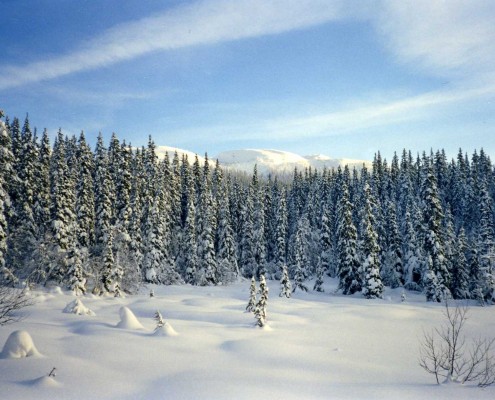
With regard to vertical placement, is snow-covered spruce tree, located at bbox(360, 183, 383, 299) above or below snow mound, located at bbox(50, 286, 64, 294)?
above

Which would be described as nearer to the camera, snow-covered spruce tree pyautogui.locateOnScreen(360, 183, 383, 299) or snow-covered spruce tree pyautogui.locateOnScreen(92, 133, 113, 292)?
snow-covered spruce tree pyautogui.locateOnScreen(92, 133, 113, 292)

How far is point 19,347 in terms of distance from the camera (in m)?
13.8

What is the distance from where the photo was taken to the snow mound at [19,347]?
13570 millimetres

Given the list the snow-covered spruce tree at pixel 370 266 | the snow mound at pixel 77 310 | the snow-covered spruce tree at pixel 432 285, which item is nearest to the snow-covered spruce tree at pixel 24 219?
the snow mound at pixel 77 310

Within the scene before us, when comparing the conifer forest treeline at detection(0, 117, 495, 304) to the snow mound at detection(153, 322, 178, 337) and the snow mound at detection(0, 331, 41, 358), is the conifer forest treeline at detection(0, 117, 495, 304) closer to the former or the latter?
the snow mound at detection(153, 322, 178, 337)

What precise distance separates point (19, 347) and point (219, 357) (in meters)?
8.15

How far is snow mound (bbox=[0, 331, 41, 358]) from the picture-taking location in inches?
534

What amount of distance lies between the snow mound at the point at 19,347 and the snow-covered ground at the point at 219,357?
1.32ft

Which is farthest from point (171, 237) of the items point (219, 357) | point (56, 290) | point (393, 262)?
point (219, 357)

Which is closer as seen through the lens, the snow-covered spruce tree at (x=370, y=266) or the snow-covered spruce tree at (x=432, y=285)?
the snow-covered spruce tree at (x=432, y=285)

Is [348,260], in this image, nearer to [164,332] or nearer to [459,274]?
A: [459,274]

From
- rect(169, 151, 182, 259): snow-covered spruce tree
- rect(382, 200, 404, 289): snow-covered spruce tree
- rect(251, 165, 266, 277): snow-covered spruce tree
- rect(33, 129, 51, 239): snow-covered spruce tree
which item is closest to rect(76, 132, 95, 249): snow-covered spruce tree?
rect(33, 129, 51, 239): snow-covered spruce tree

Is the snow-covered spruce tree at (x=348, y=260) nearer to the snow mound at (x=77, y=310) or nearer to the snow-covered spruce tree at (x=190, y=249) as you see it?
the snow-covered spruce tree at (x=190, y=249)

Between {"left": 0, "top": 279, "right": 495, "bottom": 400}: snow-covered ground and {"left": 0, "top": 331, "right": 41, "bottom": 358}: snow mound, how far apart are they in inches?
15.8
